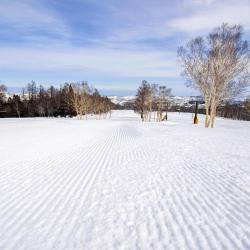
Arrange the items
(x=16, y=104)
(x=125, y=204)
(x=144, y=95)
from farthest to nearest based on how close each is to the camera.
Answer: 1. (x=16, y=104)
2. (x=144, y=95)
3. (x=125, y=204)

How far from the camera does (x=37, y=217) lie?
211 inches

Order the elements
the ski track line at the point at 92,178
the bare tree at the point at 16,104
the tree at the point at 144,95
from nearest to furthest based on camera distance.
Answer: the ski track line at the point at 92,178, the tree at the point at 144,95, the bare tree at the point at 16,104

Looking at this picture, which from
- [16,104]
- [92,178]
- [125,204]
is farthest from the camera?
[16,104]

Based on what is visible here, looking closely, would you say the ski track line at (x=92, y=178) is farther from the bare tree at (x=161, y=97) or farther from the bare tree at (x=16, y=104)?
the bare tree at (x=16, y=104)

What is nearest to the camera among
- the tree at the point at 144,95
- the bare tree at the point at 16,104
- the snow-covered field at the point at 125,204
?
the snow-covered field at the point at 125,204

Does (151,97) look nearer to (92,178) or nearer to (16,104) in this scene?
(16,104)

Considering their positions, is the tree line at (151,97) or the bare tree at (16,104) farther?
the bare tree at (16,104)

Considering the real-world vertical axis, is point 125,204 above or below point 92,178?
above

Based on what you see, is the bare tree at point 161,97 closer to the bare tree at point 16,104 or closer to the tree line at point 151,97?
the tree line at point 151,97

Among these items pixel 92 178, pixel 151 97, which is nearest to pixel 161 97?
pixel 151 97

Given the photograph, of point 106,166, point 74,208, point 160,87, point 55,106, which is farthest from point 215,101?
point 55,106

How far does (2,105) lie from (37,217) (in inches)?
3194

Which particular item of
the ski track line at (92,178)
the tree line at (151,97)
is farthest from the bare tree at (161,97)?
the ski track line at (92,178)

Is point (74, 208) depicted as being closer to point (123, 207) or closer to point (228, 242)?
point (123, 207)
